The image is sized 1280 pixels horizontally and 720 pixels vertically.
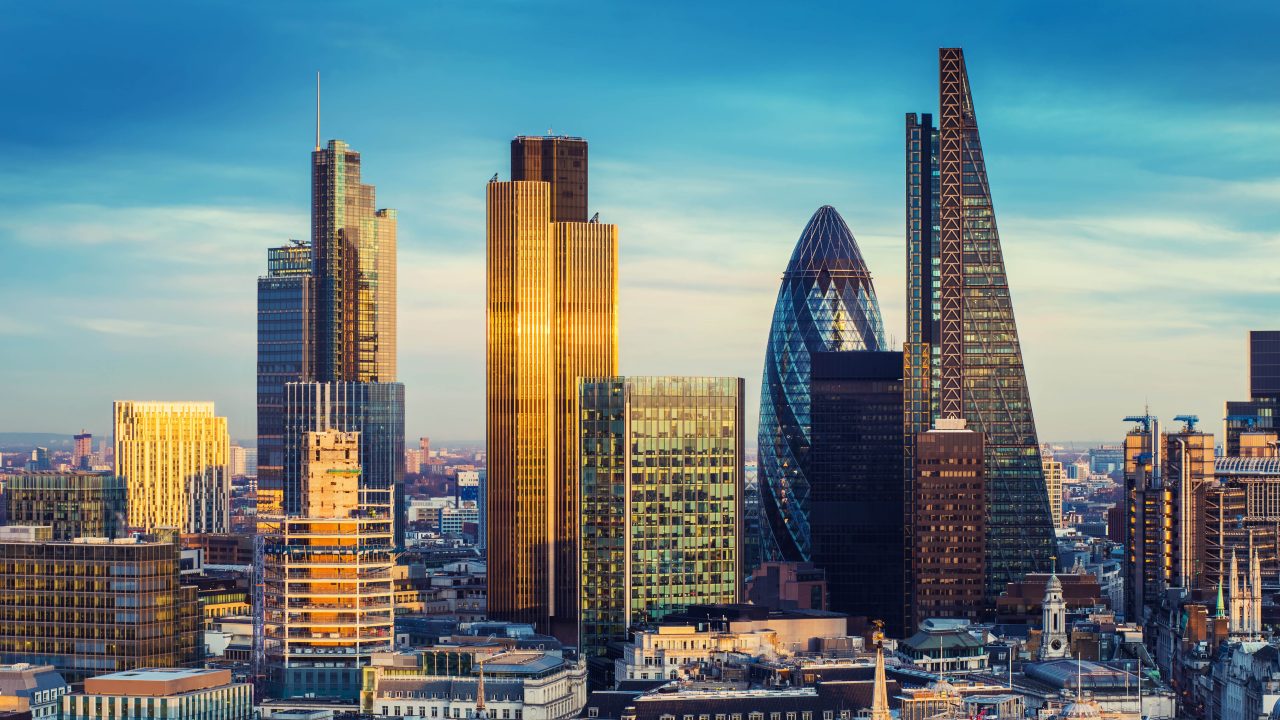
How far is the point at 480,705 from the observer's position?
196375mm

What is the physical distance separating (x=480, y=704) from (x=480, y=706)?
1.29 m

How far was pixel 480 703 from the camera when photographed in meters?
195

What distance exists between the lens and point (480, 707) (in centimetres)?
19775

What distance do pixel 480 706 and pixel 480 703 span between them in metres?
1.81

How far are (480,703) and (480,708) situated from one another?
3.72 m

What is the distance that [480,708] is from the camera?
199m

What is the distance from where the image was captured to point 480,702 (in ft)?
640

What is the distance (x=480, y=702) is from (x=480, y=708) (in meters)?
3.99

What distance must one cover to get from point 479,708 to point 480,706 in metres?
2.80

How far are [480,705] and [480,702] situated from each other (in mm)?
1431

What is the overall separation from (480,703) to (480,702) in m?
0.27

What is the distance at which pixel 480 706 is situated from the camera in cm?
19700

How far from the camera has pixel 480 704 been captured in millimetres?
195750
